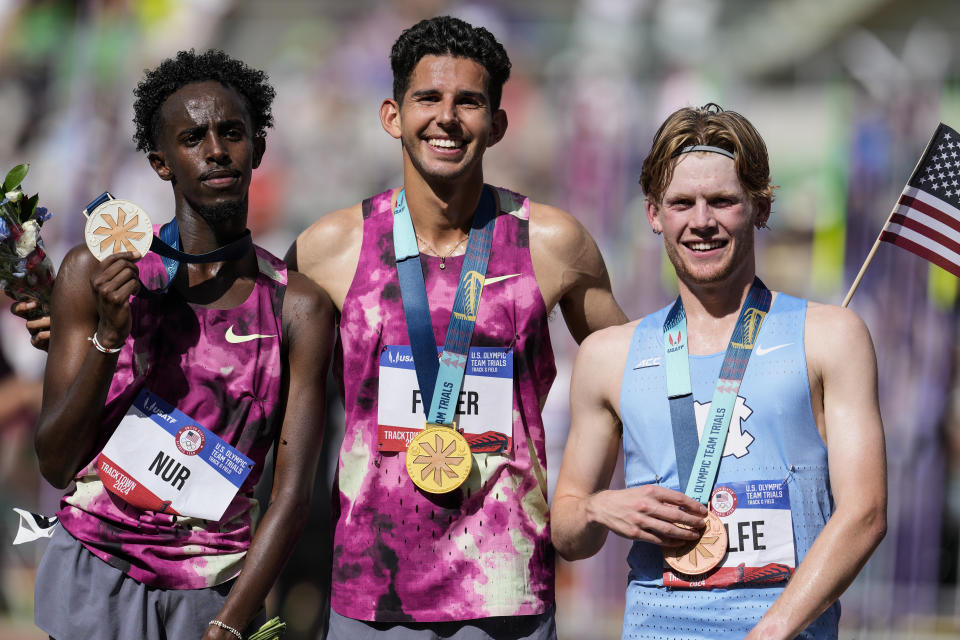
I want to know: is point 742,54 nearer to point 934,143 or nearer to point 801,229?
point 801,229

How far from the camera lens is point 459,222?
10.7 ft

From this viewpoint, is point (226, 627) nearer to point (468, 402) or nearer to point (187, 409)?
point (187, 409)

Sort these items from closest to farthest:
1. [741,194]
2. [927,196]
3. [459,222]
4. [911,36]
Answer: [741,194]
[927,196]
[459,222]
[911,36]

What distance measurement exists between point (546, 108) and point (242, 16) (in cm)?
171

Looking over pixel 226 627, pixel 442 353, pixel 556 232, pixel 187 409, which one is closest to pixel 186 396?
pixel 187 409

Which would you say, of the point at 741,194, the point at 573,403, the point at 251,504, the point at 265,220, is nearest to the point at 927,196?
the point at 741,194

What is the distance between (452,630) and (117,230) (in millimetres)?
1378

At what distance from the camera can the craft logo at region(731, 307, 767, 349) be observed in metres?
2.62

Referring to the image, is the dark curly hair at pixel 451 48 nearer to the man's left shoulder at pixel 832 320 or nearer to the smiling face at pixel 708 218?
the smiling face at pixel 708 218

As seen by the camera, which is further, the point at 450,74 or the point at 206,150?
the point at 450,74

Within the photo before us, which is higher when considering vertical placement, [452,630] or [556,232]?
[556,232]

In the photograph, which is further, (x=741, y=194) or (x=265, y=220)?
(x=265, y=220)

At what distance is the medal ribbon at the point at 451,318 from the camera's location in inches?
120

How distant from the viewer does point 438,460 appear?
3008mm
